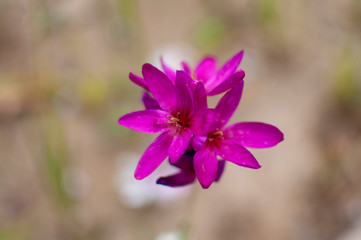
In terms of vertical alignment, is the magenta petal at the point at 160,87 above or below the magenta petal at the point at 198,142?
above

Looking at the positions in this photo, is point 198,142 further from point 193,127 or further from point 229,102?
point 229,102

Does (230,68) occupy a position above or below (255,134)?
above

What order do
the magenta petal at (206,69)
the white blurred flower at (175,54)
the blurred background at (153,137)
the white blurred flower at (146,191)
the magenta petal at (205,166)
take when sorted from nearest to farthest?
the magenta petal at (205,166) → the magenta petal at (206,69) → the blurred background at (153,137) → the white blurred flower at (146,191) → the white blurred flower at (175,54)

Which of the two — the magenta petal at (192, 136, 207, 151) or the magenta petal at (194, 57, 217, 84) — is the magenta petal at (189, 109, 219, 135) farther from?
the magenta petal at (194, 57, 217, 84)

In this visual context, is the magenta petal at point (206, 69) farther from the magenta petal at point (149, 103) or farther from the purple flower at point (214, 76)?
the magenta petal at point (149, 103)

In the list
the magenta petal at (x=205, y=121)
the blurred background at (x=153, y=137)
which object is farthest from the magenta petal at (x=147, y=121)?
the blurred background at (x=153, y=137)

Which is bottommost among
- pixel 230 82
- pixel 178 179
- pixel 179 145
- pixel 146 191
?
pixel 146 191

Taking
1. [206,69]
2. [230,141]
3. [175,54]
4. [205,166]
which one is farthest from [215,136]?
[175,54]

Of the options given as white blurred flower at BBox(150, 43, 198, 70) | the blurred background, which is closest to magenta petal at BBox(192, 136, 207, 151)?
the blurred background
